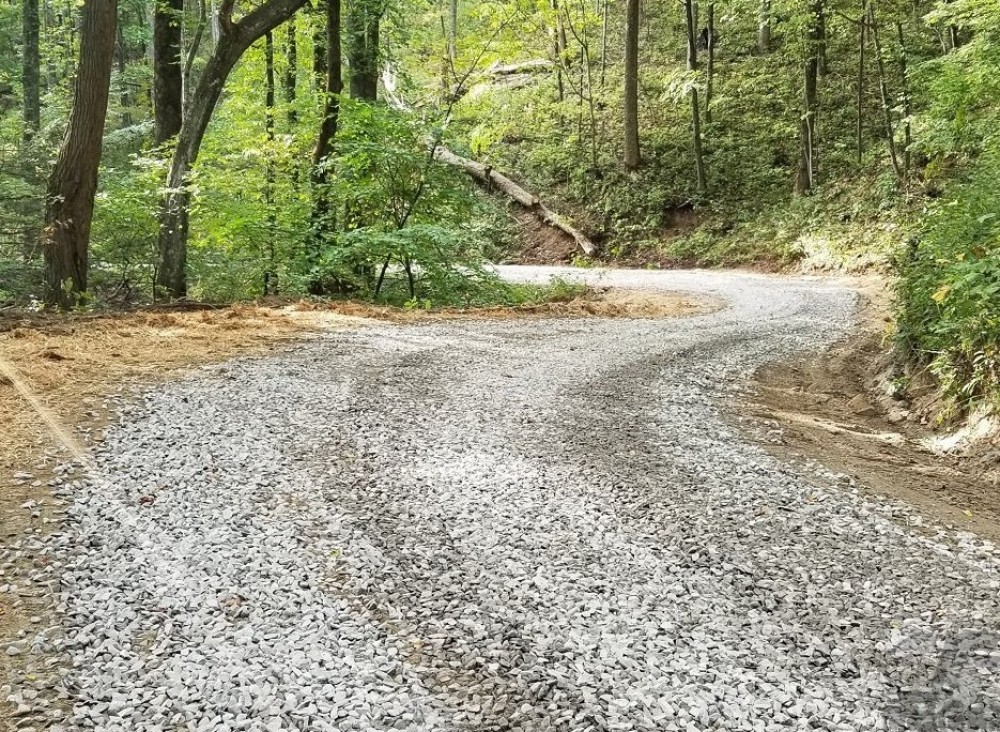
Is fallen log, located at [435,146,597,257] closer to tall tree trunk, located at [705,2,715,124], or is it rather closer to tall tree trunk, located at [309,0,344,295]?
Answer: tall tree trunk, located at [705,2,715,124]

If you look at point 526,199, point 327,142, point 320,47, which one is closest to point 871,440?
point 327,142

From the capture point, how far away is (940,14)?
12.3m

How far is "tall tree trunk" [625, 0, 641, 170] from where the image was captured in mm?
19703

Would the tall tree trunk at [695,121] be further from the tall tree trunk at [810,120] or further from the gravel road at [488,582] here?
the gravel road at [488,582]

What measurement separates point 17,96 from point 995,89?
32498mm

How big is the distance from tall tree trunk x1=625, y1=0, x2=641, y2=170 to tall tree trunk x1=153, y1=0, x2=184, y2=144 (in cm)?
1266

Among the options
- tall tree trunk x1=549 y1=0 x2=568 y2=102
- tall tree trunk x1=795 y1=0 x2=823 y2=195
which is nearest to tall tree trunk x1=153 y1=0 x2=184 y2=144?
tall tree trunk x1=549 y1=0 x2=568 y2=102

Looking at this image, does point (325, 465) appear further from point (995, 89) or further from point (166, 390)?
point (995, 89)

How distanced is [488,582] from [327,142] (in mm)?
9990

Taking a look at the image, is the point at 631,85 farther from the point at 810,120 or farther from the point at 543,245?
the point at 543,245

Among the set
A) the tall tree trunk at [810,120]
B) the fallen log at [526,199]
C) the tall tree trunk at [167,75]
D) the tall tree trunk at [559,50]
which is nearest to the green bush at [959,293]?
the tall tree trunk at [167,75]

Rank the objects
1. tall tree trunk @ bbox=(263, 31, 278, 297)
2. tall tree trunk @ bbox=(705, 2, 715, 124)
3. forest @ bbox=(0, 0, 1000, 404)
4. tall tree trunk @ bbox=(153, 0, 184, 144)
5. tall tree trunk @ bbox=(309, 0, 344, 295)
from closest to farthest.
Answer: forest @ bbox=(0, 0, 1000, 404), tall tree trunk @ bbox=(263, 31, 278, 297), tall tree trunk @ bbox=(309, 0, 344, 295), tall tree trunk @ bbox=(153, 0, 184, 144), tall tree trunk @ bbox=(705, 2, 715, 124)

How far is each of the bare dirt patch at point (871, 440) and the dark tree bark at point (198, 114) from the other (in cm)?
761

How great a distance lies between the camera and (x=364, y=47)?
12.8m
